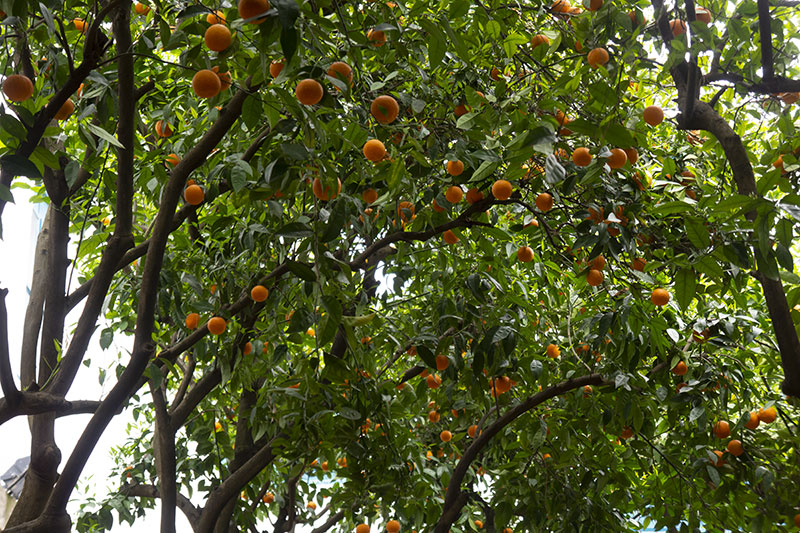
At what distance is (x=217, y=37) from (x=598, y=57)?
985 millimetres

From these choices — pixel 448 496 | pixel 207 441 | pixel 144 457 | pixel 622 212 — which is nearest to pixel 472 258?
pixel 622 212

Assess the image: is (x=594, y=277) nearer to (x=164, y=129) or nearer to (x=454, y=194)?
(x=454, y=194)

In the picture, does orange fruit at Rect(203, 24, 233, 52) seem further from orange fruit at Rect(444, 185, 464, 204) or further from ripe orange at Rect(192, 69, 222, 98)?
orange fruit at Rect(444, 185, 464, 204)

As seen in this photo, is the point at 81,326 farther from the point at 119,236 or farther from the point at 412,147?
the point at 412,147

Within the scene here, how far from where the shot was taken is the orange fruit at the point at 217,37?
4.17 ft

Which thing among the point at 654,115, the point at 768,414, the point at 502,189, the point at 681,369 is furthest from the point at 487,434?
the point at 654,115

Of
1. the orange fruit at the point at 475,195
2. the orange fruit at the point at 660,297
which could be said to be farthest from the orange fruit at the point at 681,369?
the orange fruit at the point at 475,195

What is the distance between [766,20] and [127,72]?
5.60ft

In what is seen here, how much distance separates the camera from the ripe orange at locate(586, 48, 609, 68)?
5.66 feet

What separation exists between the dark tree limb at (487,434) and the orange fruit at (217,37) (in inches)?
66.7

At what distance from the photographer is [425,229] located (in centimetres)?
230

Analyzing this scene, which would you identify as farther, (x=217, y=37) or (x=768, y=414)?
(x=768, y=414)

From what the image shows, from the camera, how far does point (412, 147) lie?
167cm

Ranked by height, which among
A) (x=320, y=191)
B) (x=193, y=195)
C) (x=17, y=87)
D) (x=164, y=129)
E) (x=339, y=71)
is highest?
(x=164, y=129)
